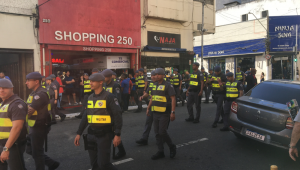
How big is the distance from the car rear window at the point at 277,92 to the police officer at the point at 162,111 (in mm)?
2103

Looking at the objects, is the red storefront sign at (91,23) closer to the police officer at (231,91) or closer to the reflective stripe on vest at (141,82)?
the reflective stripe on vest at (141,82)

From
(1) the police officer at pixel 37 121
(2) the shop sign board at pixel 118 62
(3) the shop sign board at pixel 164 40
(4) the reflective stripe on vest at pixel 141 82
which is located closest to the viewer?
(1) the police officer at pixel 37 121

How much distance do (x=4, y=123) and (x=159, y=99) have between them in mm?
2796

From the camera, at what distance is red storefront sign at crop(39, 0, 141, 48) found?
1219 centimetres

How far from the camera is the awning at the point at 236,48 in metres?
27.5

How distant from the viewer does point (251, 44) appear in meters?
28.3

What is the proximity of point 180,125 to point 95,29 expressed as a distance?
893 centimetres

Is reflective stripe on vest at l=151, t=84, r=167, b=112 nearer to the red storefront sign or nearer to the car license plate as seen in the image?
the car license plate

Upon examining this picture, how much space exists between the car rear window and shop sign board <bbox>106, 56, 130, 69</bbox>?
1087 centimetres

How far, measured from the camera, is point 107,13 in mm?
14297

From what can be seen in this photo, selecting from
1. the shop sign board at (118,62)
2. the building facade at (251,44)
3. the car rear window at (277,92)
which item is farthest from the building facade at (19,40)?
the building facade at (251,44)

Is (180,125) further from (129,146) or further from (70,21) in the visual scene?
(70,21)

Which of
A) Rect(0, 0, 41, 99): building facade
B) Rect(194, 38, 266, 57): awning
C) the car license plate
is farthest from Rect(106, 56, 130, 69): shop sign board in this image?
Rect(194, 38, 266, 57): awning

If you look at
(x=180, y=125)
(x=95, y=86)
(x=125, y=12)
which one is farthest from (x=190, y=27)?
(x=95, y=86)
